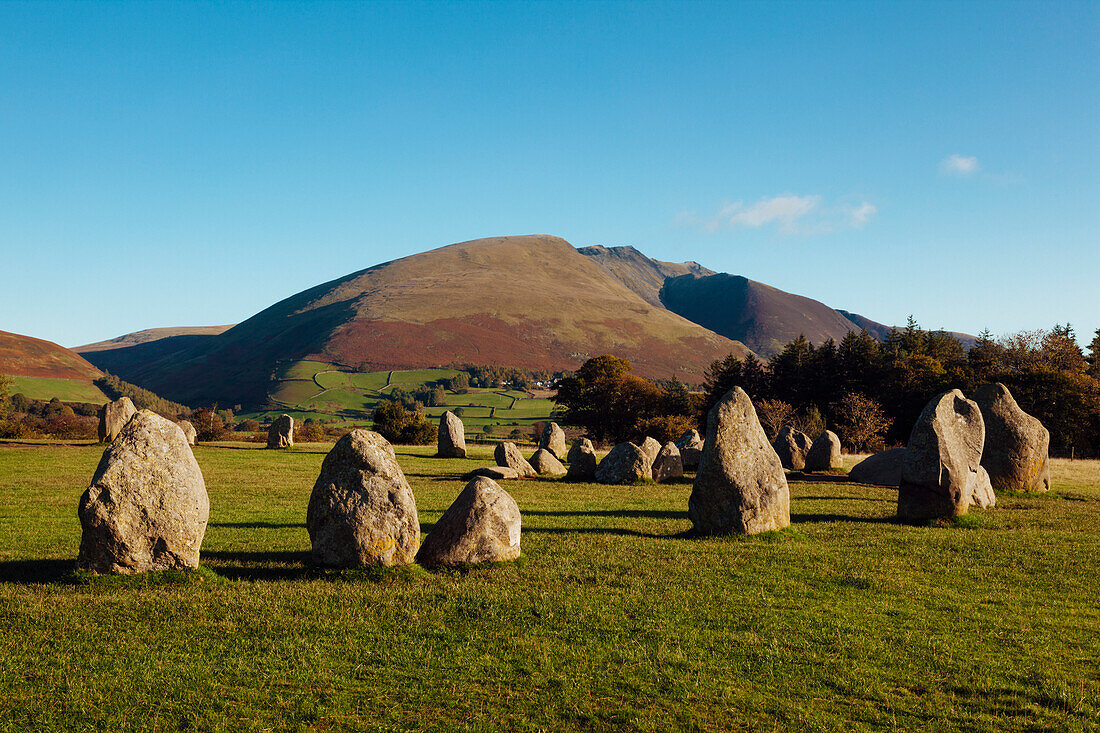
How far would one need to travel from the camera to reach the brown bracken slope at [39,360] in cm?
13725

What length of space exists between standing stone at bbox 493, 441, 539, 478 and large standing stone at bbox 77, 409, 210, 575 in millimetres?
20498

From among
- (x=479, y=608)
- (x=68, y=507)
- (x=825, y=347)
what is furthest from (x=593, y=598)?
(x=825, y=347)

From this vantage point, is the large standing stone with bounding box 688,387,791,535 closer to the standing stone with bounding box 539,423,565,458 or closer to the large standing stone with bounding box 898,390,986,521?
the large standing stone with bounding box 898,390,986,521

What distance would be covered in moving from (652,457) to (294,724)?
82.6 ft

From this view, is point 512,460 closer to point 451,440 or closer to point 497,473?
point 497,473

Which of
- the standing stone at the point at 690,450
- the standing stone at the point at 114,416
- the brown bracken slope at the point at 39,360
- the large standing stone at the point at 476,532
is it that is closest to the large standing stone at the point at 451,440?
the standing stone at the point at 690,450

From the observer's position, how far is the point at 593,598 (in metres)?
10.6

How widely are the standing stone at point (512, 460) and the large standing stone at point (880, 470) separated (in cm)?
1425

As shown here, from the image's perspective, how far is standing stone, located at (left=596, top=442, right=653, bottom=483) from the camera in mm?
29375

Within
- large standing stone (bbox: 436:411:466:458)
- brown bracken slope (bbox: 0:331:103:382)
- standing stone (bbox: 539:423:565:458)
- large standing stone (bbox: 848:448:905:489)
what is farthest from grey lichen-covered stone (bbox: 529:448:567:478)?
brown bracken slope (bbox: 0:331:103:382)

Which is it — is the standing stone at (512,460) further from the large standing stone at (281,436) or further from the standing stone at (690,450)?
the large standing stone at (281,436)

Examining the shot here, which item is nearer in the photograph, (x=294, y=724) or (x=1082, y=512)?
(x=294, y=724)

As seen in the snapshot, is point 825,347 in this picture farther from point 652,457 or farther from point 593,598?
point 593,598

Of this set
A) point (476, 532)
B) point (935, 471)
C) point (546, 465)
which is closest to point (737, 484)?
point (935, 471)
